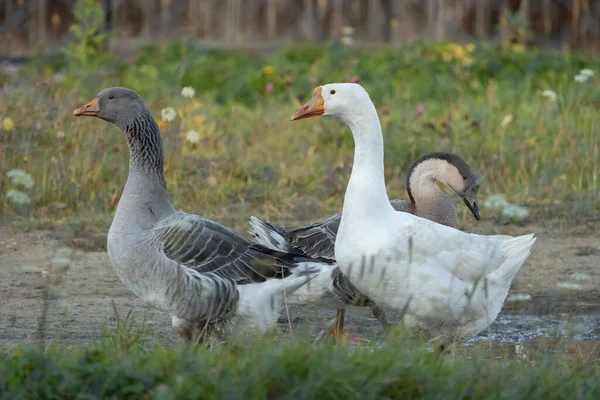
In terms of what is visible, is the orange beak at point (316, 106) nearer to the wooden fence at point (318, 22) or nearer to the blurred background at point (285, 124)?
the blurred background at point (285, 124)

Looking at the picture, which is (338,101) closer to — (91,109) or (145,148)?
(145,148)

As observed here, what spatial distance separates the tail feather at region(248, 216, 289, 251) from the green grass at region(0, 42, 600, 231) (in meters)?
1.89

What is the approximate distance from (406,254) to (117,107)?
6.25 ft

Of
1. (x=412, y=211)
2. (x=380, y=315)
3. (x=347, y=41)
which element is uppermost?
(x=347, y=41)

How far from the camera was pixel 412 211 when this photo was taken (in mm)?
6430

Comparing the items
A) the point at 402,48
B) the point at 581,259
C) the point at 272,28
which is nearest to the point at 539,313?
the point at 581,259

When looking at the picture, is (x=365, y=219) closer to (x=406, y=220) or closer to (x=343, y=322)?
(x=406, y=220)

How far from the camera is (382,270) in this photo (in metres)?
4.96

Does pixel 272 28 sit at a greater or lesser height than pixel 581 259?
greater

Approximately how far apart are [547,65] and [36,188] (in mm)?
6825

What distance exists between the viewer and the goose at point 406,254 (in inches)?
203

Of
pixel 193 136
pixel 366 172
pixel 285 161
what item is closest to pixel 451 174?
pixel 366 172

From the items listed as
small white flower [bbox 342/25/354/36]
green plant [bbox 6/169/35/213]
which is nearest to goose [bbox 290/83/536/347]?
green plant [bbox 6/169/35/213]

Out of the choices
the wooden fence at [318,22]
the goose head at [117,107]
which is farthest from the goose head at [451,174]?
the wooden fence at [318,22]
